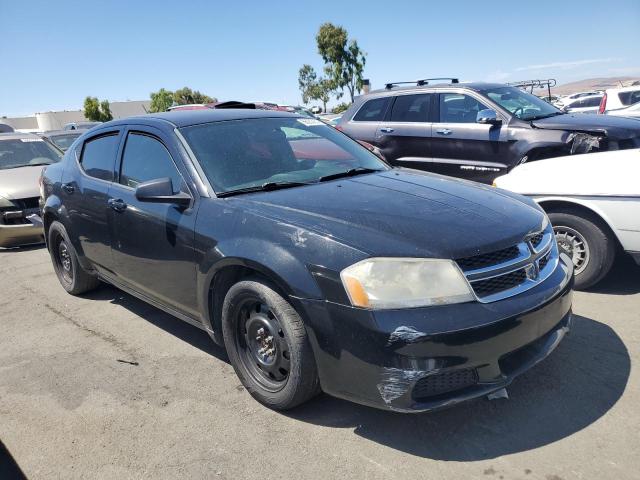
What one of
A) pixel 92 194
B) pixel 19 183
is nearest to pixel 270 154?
pixel 92 194

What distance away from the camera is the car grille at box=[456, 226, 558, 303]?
2.48 m

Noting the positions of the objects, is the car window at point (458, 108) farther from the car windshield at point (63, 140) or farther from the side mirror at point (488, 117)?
the car windshield at point (63, 140)

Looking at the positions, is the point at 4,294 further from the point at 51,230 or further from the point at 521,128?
the point at 521,128

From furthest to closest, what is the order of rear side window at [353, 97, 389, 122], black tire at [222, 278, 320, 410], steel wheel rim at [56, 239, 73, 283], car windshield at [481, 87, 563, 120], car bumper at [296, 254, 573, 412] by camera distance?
rear side window at [353, 97, 389, 122]
car windshield at [481, 87, 563, 120]
steel wheel rim at [56, 239, 73, 283]
black tire at [222, 278, 320, 410]
car bumper at [296, 254, 573, 412]

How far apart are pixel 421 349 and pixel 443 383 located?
0.23 metres

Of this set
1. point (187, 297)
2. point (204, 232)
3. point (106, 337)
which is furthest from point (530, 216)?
point (106, 337)

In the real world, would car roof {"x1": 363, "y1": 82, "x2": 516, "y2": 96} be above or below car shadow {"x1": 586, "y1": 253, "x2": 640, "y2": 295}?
above

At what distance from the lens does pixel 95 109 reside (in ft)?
173

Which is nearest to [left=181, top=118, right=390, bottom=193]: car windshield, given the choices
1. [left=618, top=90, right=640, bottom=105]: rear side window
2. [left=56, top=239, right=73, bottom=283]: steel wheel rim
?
[left=56, top=239, right=73, bottom=283]: steel wheel rim

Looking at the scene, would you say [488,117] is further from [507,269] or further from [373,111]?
[507,269]

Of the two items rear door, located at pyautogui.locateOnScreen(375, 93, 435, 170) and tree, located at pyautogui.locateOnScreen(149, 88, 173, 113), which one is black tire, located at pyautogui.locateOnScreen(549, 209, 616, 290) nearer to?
rear door, located at pyautogui.locateOnScreen(375, 93, 435, 170)

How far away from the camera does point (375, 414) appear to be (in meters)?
2.89

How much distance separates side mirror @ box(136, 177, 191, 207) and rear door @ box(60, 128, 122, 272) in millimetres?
943

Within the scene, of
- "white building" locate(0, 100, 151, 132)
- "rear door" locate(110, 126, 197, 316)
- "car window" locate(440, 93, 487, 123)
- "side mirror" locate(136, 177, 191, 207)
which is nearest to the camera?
"side mirror" locate(136, 177, 191, 207)
